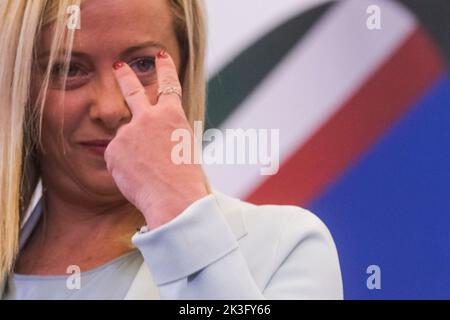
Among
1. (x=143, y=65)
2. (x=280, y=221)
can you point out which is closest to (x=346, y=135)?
(x=280, y=221)

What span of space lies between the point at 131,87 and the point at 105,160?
0.33 ft

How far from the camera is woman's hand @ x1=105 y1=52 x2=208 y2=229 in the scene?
944 mm

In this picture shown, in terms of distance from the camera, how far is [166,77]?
1.04 m

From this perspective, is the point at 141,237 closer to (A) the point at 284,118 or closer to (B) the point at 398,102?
(A) the point at 284,118

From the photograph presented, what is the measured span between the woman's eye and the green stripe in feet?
0.45

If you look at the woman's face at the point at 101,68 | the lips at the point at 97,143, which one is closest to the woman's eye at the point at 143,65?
the woman's face at the point at 101,68

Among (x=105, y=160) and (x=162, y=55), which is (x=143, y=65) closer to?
(x=162, y=55)

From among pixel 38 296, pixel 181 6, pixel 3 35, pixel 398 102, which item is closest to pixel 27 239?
pixel 38 296

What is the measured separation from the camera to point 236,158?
1177 mm

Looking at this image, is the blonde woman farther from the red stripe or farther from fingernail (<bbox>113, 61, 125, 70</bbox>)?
the red stripe

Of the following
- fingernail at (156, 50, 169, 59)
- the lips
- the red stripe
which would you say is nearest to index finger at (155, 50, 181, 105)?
fingernail at (156, 50, 169, 59)

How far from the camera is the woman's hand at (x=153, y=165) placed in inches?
37.2
